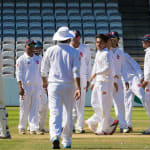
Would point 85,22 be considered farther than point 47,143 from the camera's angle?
Yes

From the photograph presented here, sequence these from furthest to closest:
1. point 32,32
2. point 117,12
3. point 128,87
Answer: point 117,12 < point 32,32 < point 128,87

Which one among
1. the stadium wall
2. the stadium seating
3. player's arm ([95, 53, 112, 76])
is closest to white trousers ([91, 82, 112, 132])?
player's arm ([95, 53, 112, 76])

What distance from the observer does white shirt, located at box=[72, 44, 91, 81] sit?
11852 millimetres

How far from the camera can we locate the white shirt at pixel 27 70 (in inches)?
443

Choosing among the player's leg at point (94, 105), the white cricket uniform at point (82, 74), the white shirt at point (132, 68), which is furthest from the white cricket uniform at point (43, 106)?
the white shirt at point (132, 68)

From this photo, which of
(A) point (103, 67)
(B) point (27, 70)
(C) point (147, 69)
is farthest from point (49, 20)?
(A) point (103, 67)

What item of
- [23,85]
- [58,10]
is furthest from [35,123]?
[58,10]

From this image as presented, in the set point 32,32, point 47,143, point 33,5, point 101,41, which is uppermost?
point 33,5

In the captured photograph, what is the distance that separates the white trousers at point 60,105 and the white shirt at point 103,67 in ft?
7.40

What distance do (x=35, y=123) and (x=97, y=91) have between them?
61.5 inches

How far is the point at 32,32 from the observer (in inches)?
1309

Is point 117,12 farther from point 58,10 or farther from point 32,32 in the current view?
point 32,32

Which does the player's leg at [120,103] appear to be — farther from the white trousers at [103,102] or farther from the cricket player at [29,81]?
the cricket player at [29,81]

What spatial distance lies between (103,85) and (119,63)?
44.9 inches
